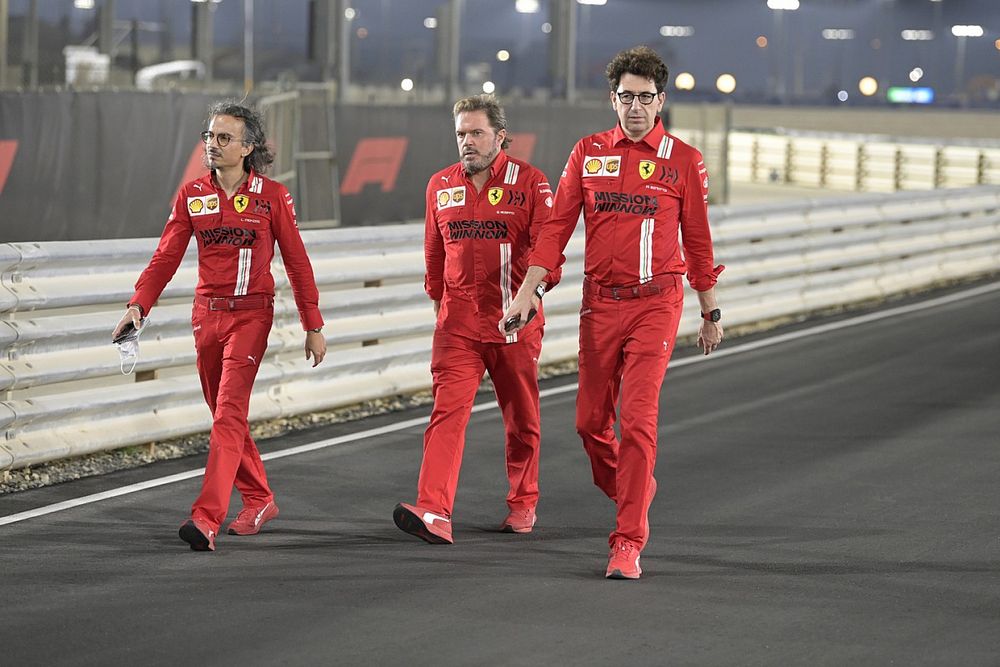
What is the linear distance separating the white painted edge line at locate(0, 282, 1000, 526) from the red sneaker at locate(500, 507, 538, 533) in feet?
6.32

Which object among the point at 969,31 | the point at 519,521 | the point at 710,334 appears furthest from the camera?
the point at 969,31

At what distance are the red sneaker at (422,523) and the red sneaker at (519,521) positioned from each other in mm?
386

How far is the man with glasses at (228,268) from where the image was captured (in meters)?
6.71

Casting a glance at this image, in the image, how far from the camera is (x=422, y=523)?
669 cm

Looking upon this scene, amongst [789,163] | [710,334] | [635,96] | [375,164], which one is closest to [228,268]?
[635,96]

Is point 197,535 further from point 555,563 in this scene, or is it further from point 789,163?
point 789,163

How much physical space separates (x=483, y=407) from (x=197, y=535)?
416 cm

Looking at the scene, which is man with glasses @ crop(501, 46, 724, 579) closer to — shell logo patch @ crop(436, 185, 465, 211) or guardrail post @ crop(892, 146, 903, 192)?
shell logo patch @ crop(436, 185, 465, 211)

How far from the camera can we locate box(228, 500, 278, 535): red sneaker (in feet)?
22.7

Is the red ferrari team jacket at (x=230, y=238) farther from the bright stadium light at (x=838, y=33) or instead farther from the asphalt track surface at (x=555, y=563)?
the bright stadium light at (x=838, y=33)

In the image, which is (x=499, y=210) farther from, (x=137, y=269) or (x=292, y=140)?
(x=292, y=140)

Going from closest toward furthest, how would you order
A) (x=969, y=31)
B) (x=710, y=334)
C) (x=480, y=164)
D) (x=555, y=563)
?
(x=555, y=563), (x=710, y=334), (x=480, y=164), (x=969, y=31)

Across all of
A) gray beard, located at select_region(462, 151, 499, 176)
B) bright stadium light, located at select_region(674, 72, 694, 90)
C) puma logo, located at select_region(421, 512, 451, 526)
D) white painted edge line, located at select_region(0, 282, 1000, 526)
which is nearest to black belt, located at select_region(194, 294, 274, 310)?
gray beard, located at select_region(462, 151, 499, 176)

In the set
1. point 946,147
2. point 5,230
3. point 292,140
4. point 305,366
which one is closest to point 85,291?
point 305,366
